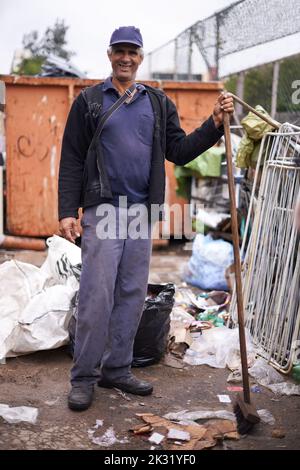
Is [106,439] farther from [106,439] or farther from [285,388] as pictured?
[285,388]

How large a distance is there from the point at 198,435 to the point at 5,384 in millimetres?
1354

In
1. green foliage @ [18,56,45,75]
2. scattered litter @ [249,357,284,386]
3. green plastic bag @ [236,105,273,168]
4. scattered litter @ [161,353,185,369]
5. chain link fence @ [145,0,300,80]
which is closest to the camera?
scattered litter @ [249,357,284,386]

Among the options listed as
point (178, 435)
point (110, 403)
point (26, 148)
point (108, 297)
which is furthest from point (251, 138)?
point (26, 148)

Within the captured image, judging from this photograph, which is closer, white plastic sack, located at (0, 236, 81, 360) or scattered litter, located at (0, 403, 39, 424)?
scattered litter, located at (0, 403, 39, 424)

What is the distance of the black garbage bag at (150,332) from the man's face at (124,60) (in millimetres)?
1557

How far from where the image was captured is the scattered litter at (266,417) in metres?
3.17

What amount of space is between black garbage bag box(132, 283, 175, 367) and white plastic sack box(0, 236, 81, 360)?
535 millimetres

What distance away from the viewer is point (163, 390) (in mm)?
3633

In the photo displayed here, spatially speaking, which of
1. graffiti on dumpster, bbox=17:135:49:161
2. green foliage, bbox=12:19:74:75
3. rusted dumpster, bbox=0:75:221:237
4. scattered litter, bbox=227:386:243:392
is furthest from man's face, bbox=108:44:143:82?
green foliage, bbox=12:19:74:75

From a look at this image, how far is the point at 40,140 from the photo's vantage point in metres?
8.19

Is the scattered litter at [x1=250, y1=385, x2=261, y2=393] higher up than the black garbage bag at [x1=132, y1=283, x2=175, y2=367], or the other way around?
A: the black garbage bag at [x1=132, y1=283, x2=175, y2=367]

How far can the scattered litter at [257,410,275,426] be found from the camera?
3.17 metres

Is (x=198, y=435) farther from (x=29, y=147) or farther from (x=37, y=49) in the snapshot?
(x=37, y=49)

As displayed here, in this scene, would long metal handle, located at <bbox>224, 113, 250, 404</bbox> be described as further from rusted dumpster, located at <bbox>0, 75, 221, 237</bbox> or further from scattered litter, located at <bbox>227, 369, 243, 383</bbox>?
rusted dumpster, located at <bbox>0, 75, 221, 237</bbox>
